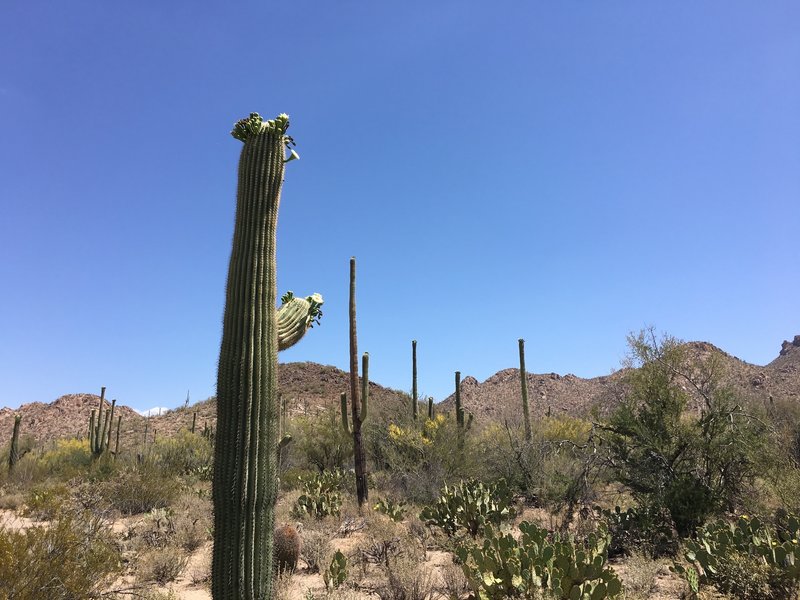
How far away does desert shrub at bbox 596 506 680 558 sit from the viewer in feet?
28.7

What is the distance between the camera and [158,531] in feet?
33.7

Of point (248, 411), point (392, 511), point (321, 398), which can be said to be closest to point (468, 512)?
point (392, 511)

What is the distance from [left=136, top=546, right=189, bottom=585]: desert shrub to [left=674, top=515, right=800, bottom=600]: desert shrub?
7.03 metres

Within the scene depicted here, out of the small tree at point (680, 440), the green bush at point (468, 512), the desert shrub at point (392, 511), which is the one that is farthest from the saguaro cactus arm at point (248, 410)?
the small tree at point (680, 440)

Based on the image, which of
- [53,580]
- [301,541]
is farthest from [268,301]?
[301,541]

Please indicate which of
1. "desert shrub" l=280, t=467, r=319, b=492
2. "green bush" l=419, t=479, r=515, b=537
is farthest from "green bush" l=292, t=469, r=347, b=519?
"desert shrub" l=280, t=467, r=319, b=492

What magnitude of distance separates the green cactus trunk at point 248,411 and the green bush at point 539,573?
87.8 inches

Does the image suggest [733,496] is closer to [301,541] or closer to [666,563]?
[666,563]

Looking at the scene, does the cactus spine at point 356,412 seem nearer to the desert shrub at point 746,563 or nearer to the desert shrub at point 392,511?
the desert shrub at point 392,511

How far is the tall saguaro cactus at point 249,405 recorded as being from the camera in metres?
5.48

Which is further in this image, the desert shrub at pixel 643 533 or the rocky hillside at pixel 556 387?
the rocky hillside at pixel 556 387

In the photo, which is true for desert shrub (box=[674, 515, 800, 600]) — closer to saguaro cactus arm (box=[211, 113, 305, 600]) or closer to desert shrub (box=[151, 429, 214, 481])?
saguaro cactus arm (box=[211, 113, 305, 600])

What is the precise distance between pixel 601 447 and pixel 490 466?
4.77 metres

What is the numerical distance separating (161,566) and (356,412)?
21.6 ft
